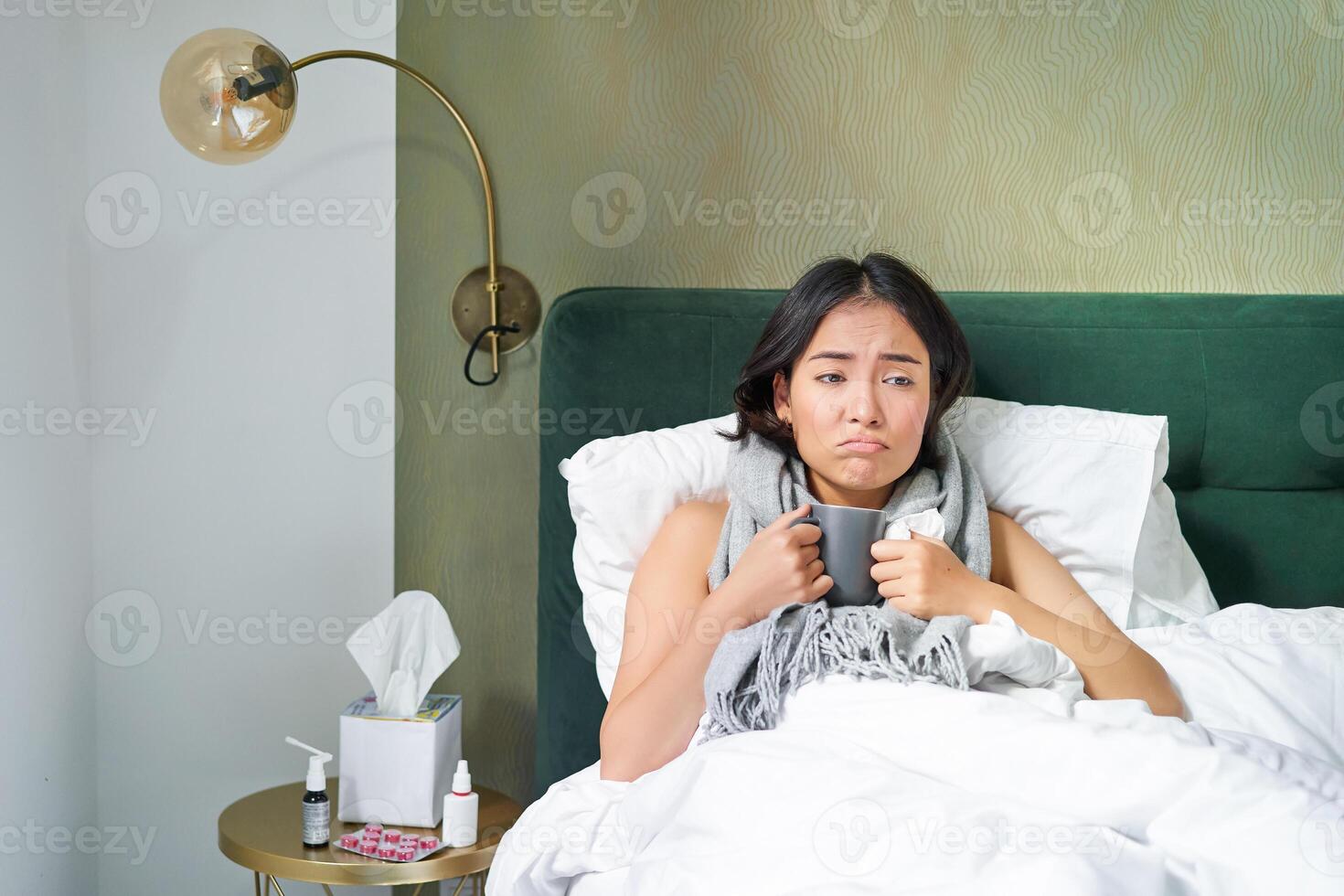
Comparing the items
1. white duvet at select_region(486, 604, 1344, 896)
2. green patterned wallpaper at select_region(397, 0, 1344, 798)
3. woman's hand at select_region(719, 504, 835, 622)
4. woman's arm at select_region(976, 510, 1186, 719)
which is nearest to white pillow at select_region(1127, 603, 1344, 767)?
woman's arm at select_region(976, 510, 1186, 719)

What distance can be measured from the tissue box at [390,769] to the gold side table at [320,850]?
0.09 ft

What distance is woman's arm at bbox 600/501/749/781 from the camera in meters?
1.28

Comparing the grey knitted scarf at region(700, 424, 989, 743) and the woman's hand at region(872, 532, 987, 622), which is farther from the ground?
the woman's hand at region(872, 532, 987, 622)

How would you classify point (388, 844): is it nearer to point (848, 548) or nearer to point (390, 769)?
point (390, 769)

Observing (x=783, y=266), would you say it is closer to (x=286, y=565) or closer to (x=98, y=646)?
(x=286, y=565)

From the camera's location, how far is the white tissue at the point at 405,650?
5.33 ft

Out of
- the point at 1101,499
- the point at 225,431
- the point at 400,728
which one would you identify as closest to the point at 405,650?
the point at 400,728

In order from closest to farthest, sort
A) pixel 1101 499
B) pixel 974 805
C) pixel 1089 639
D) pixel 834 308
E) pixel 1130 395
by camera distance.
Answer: pixel 974 805 → pixel 1089 639 → pixel 834 308 → pixel 1101 499 → pixel 1130 395

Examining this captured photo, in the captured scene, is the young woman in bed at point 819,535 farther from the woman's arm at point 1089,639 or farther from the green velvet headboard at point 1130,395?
the green velvet headboard at point 1130,395

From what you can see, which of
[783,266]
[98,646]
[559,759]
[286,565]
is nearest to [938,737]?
[559,759]

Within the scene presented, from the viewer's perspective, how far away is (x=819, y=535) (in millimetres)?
1251

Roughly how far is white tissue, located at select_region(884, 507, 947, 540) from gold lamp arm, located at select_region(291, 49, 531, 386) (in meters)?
0.79

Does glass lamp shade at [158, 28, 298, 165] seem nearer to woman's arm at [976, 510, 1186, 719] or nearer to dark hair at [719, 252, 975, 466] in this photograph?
dark hair at [719, 252, 975, 466]

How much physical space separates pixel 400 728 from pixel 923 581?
32.3 inches
